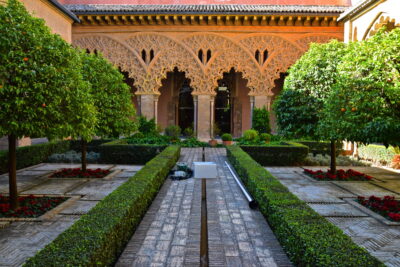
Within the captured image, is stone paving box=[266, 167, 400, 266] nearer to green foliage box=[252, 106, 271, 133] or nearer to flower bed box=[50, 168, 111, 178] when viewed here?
flower bed box=[50, 168, 111, 178]

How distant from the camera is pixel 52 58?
532 centimetres

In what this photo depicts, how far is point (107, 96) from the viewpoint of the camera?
27.5 ft

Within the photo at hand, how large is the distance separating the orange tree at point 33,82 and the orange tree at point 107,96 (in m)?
2.35

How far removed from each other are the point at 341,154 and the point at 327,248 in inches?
474

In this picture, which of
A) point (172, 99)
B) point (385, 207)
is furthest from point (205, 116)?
point (385, 207)

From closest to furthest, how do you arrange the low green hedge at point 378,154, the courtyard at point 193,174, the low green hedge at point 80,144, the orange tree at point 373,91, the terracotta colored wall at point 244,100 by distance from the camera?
the courtyard at point 193,174, the orange tree at point 373,91, the low green hedge at point 378,154, the low green hedge at point 80,144, the terracotta colored wall at point 244,100

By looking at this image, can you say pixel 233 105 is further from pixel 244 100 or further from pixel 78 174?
pixel 78 174

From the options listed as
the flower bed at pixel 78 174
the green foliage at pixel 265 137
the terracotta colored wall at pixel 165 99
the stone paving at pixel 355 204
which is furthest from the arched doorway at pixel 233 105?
the flower bed at pixel 78 174

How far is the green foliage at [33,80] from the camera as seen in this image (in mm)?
4777

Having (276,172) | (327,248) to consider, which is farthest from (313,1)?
(327,248)

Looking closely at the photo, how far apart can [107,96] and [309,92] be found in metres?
5.84

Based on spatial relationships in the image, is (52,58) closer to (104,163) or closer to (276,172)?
(104,163)

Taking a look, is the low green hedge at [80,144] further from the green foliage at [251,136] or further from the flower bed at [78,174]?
the green foliage at [251,136]

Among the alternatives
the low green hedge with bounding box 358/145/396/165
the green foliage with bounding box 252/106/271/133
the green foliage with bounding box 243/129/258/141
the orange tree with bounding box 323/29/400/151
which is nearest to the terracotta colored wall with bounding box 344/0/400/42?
the low green hedge with bounding box 358/145/396/165
